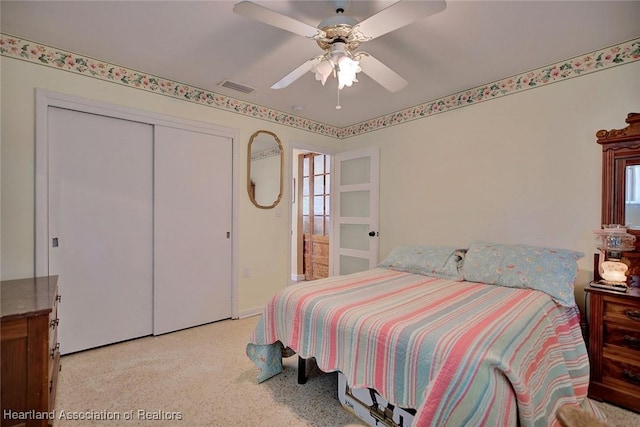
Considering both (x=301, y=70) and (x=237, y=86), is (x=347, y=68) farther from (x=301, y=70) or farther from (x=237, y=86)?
(x=237, y=86)

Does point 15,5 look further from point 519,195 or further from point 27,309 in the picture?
point 519,195

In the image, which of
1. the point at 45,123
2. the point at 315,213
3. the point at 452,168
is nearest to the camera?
the point at 45,123

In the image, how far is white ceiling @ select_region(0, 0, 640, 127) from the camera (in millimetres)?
1812

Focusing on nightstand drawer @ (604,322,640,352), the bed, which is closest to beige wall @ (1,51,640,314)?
the bed

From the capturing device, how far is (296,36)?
2.07 meters

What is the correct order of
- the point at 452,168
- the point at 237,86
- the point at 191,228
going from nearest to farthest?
the point at 237,86 < the point at 191,228 < the point at 452,168

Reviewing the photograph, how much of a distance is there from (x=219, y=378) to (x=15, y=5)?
2.70m

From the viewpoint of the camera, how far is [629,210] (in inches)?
83.7

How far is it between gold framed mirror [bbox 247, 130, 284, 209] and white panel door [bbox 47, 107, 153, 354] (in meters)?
1.04

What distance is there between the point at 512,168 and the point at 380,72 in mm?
1646

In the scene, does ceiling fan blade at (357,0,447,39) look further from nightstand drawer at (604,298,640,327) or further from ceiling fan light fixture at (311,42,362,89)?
nightstand drawer at (604,298,640,327)

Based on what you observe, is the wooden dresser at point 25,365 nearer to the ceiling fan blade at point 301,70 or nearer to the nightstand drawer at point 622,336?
the ceiling fan blade at point 301,70

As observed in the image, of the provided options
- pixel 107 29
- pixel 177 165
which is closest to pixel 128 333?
pixel 177 165

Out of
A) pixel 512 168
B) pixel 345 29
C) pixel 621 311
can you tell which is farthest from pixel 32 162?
pixel 621 311
